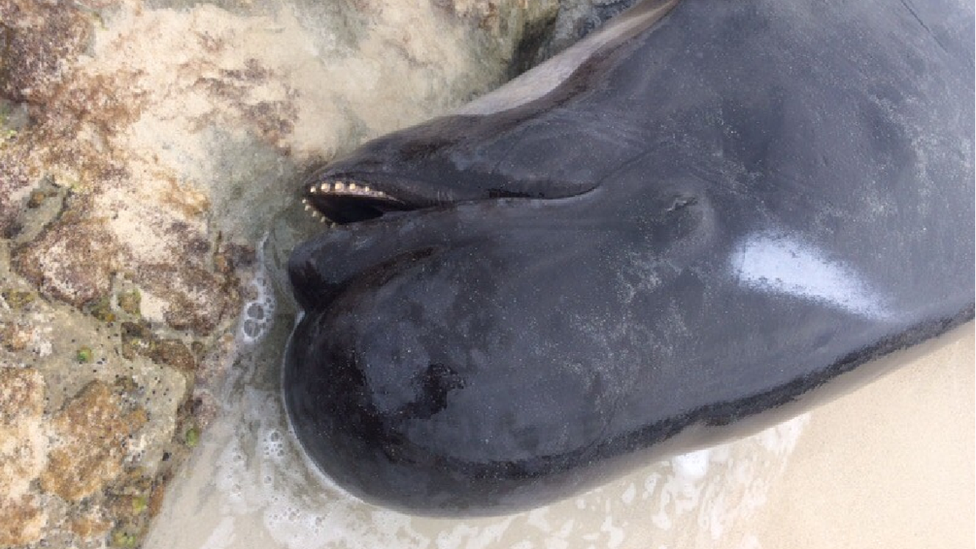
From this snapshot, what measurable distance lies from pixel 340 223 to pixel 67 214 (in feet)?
2.63

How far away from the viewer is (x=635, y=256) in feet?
8.38

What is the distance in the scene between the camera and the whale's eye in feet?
9.00

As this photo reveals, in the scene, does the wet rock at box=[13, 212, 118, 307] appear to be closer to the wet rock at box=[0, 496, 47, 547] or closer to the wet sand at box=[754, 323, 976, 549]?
the wet rock at box=[0, 496, 47, 547]

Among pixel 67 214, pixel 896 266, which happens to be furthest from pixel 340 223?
pixel 896 266

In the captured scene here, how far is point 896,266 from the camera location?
9.26 ft

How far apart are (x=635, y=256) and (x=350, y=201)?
87cm

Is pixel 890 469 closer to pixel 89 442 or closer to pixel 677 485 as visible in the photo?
pixel 677 485

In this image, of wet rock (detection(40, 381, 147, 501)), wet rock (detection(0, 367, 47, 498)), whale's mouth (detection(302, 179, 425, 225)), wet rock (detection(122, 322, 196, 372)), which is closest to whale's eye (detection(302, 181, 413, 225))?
whale's mouth (detection(302, 179, 425, 225))

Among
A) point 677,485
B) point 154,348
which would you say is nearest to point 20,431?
point 154,348

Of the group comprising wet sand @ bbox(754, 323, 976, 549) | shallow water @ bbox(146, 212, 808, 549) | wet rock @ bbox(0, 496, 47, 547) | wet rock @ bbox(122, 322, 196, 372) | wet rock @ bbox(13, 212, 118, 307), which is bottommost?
wet sand @ bbox(754, 323, 976, 549)

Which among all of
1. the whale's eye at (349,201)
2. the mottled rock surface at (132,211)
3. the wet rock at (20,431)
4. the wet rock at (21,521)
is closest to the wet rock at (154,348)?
the mottled rock surface at (132,211)

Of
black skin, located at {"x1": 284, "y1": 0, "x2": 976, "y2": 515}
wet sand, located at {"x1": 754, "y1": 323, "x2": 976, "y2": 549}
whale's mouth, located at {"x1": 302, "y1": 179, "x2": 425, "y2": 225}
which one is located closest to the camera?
black skin, located at {"x1": 284, "y1": 0, "x2": 976, "y2": 515}

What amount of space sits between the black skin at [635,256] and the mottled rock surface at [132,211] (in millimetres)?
331

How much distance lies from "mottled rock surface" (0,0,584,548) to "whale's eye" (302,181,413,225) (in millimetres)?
257
